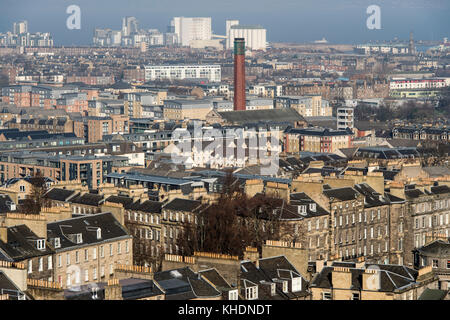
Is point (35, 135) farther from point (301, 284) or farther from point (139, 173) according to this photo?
point (301, 284)

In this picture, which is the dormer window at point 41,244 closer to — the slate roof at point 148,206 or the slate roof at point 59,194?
the slate roof at point 148,206

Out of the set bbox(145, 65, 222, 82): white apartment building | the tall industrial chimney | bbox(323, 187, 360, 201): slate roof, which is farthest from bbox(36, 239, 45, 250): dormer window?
bbox(145, 65, 222, 82): white apartment building

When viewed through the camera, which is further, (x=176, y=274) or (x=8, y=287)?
(x=176, y=274)

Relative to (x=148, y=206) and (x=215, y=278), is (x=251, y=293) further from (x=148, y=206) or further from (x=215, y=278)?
(x=148, y=206)

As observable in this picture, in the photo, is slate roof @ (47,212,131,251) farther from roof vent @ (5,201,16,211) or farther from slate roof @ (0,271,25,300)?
slate roof @ (0,271,25,300)

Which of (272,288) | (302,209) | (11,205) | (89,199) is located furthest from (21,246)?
(89,199)

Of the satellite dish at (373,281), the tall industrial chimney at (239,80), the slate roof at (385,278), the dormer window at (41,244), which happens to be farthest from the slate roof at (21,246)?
the tall industrial chimney at (239,80)

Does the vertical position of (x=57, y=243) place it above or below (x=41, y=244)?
below
